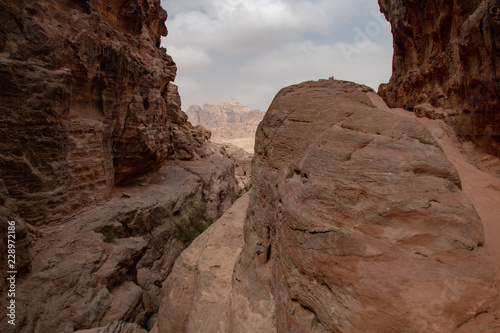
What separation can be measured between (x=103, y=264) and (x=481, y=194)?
1043cm

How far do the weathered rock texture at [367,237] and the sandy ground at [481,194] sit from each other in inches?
3.8

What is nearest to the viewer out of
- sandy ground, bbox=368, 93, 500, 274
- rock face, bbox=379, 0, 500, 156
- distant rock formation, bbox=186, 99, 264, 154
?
sandy ground, bbox=368, 93, 500, 274

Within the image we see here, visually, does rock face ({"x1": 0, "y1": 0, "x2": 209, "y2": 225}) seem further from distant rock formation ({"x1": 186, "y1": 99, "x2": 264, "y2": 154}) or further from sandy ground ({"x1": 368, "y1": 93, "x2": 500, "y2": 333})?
distant rock formation ({"x1": 186, "y1": 99, "x2": 264, "y2": 154})

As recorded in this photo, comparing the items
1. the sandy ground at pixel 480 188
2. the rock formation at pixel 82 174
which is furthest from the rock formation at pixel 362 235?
the rock formation at pixel 82 174

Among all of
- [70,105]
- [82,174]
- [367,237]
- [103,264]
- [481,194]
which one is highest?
[70,105]

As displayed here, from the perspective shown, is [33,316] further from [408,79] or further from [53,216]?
[408,79]

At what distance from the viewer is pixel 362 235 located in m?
2.80

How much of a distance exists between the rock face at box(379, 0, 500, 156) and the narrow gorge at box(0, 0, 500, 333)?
0.07 meters

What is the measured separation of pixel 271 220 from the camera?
15.5 feet

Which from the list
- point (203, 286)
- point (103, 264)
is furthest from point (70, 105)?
point (203, 286)

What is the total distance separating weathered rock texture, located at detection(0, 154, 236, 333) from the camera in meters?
6.71

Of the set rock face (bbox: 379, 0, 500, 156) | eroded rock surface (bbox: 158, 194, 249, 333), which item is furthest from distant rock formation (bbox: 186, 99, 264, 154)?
Result: eroded rock surface (bbox: 158, 194, 249, 333)

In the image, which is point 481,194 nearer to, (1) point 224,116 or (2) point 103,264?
(2) point 103,264

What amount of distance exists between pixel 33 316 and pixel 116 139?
893cm
